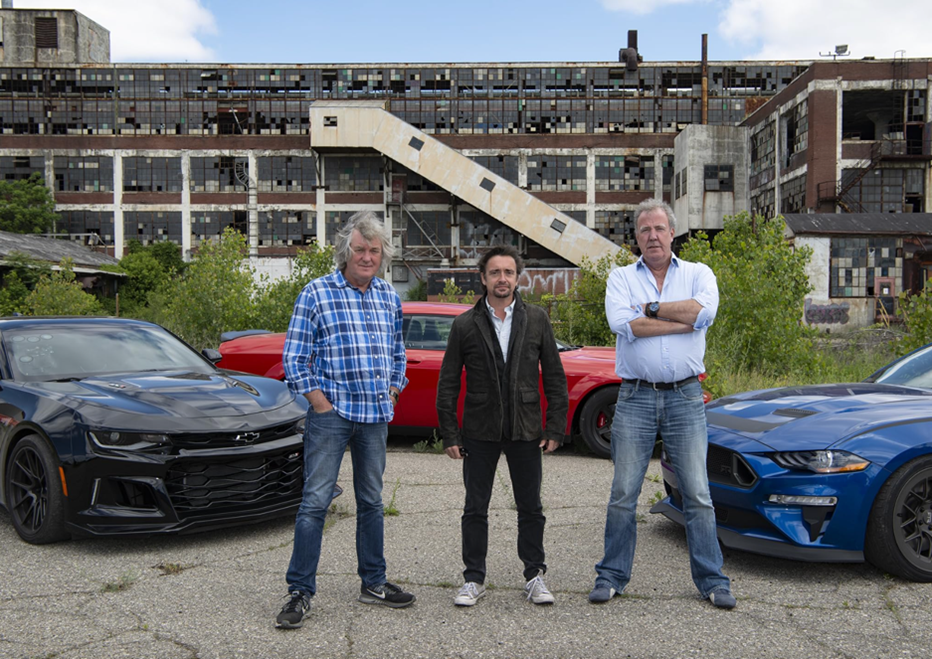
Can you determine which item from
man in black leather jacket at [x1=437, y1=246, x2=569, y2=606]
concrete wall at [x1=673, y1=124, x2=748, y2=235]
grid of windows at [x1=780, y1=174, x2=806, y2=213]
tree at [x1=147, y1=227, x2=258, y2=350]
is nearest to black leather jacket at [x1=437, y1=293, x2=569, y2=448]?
man in black leather jacket at [x1=437, y1=246, x2=569, y2=606]

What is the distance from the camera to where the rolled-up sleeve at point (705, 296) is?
392cm

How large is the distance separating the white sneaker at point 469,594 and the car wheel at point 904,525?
2153 mm

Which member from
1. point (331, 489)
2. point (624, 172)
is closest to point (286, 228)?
point (624, 172)

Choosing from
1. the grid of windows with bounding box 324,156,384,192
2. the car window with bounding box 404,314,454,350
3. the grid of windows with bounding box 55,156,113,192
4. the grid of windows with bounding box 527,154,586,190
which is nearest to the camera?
the car window with bounding box 404,314,454,350

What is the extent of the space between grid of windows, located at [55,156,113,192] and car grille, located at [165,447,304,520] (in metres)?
52.7

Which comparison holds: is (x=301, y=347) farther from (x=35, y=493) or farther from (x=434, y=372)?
(x=434, y=372)

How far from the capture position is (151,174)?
51438 mm

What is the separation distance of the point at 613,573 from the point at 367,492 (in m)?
1.37

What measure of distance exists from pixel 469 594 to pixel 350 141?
146ft

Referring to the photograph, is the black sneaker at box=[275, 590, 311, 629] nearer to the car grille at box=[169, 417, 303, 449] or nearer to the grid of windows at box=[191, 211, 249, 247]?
the car grille at box=[169, 417, 303, 449]

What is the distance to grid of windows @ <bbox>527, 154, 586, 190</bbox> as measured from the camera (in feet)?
169

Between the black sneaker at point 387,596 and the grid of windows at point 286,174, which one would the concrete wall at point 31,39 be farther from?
the black sneaker at point 387,596

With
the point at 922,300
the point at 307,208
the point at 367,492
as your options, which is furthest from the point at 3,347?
the point at 307,208

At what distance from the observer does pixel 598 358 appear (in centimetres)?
812
